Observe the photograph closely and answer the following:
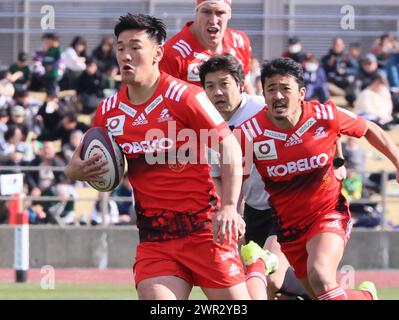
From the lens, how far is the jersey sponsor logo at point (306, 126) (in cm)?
927

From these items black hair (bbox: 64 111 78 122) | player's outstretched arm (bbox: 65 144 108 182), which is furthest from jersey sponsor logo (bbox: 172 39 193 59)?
black hair (bbox: 64 111 78 122)

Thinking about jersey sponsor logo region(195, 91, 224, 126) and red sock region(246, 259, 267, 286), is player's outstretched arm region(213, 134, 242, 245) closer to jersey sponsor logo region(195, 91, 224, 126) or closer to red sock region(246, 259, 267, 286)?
jersey sponsor logo region(195, 91, 224, 126)

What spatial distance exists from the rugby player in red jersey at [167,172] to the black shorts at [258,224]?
278 cm

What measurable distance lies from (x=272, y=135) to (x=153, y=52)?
173 centimetres

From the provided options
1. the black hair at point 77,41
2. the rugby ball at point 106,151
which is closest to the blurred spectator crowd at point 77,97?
the black hair at point 77,41

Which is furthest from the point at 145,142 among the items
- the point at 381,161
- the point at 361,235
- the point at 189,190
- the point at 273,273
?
the point at 381,161

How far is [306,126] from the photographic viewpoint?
930 centimetres

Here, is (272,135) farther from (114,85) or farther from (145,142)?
(114,85)

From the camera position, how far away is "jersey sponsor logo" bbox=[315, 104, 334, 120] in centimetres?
936

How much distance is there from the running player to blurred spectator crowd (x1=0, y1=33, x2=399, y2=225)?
262 inches

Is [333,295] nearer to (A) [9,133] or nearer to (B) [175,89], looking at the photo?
(B) [175,89]

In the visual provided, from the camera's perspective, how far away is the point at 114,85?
19859mm

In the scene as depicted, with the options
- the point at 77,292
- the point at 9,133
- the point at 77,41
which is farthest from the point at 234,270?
the point at 77,41

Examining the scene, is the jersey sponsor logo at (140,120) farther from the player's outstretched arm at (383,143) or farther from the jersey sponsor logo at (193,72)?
the jersey sponsor logo at (193,72)
